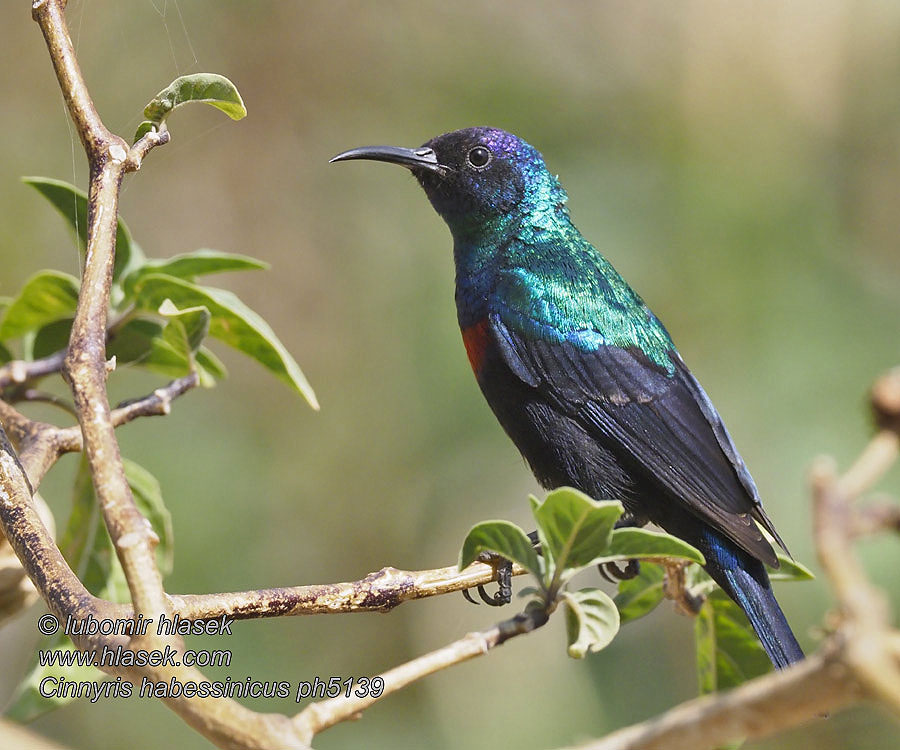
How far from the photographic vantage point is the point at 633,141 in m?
4.82

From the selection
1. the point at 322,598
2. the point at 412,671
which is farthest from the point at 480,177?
the point at 412,671

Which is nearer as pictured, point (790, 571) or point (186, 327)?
point (186, 327)

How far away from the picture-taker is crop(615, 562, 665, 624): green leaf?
1.96 metres

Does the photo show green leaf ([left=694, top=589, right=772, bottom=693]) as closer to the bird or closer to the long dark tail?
the long dark tail

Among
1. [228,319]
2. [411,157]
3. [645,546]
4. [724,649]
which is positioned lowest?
[724,649]

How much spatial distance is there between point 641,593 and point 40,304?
1.28 metres

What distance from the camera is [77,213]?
2.00 m

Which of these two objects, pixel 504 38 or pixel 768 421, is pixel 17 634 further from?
pixel 504 38

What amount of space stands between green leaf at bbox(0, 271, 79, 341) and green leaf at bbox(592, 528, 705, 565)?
3.85 feet

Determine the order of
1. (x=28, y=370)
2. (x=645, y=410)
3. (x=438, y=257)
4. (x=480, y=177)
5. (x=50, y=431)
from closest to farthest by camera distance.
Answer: (x=50, y=431) → (x=28, y=370) → (x=645, y=410) → (x=480, y=177) → (x=438, y=257)

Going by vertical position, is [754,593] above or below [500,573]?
below

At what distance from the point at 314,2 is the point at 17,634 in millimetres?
3173

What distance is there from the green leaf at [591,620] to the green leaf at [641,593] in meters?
0.53

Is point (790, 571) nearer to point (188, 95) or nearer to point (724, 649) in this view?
point (724, 649)
